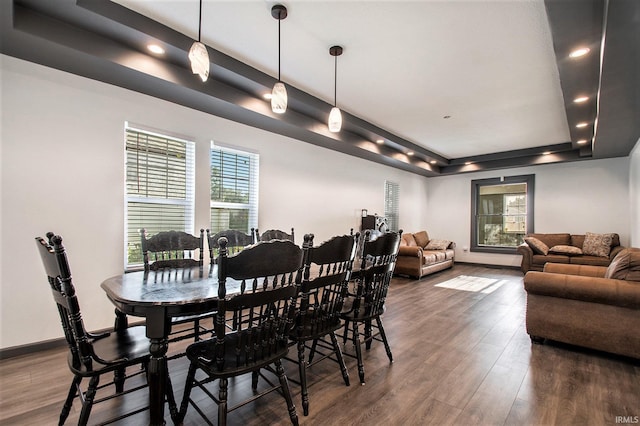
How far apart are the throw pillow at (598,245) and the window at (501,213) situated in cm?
126

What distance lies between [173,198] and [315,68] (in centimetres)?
224

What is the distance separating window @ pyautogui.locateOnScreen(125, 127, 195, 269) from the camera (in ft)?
10.7

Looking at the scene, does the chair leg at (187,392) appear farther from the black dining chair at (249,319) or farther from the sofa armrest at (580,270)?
the sofa armrest at (580,270)

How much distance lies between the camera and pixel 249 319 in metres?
1.61

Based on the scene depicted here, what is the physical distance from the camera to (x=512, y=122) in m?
4.97

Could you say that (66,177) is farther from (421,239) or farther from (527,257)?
(527,257)

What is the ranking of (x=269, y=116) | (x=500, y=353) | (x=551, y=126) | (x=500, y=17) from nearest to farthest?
(x=500, y=17), (x=500, y=353), (x=269, y=116), (x=551, y=126)

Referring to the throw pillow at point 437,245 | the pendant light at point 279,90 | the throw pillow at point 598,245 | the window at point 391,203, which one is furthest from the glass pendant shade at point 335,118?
the throw pillow at point 598,245

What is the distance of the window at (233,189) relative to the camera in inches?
158

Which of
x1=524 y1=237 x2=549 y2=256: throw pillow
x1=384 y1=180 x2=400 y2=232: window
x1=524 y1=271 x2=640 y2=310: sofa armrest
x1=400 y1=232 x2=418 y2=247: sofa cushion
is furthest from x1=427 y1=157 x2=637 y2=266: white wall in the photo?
x1=524 y1=271 x2=640 y2=310: sofa armrest

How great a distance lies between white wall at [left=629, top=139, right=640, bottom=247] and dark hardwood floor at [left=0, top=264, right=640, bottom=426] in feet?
13.1

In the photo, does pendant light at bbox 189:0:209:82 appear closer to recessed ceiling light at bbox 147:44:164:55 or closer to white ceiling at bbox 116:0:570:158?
white ceiling at bbox 116:0:570:158

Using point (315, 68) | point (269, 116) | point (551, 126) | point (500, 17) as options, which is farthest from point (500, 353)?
point (551, 126)

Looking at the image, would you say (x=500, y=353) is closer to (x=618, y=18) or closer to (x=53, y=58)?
(x=618, y=18)
